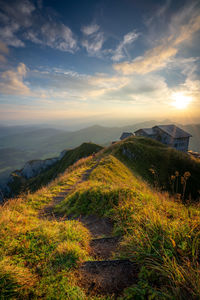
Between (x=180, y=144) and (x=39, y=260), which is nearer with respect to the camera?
(x=39, y=260)

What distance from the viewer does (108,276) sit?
2.83 meters

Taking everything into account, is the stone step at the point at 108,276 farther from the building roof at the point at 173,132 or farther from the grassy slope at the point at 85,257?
the building roof at the point at 173,132

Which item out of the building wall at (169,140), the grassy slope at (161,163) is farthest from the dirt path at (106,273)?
the building wall at (169,140)

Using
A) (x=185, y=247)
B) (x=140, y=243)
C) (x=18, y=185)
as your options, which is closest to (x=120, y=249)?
(x=140, y=243)

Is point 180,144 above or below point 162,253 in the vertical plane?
below

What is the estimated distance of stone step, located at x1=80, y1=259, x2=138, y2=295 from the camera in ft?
8.61

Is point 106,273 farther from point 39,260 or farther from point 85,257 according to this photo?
point 39,260

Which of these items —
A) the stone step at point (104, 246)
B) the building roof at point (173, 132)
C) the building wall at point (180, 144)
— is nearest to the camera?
the stone step at point (104, 246)

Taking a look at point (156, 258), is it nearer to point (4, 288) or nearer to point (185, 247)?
point (185, 247)

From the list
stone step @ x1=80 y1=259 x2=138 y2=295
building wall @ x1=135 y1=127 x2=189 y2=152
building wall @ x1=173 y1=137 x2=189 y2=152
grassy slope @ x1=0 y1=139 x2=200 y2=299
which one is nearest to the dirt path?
stone step @ x1=80 y1=259 x2=138 y2=295

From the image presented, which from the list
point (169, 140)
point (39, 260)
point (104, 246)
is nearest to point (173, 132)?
point (169, 140)

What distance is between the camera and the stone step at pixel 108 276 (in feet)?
8.61

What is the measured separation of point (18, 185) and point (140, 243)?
80.1 metres

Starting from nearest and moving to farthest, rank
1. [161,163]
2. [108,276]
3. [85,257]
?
[108,276] < [85,257] < [161,163]
